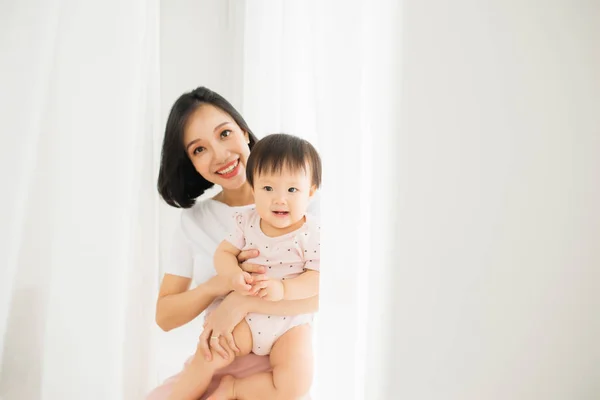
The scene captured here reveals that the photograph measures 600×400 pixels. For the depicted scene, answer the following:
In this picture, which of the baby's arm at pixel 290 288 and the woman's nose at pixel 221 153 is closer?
the baby's arm at pixel 290 288

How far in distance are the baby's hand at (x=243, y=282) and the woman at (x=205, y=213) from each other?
0.16 ft

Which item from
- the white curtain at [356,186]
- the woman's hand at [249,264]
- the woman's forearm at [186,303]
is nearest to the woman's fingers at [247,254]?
the woman's hand at [249,264]

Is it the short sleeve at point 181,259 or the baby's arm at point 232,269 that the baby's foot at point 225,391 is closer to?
the baby's arm at point 232,269

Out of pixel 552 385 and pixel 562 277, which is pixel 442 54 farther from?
pixel 552 385

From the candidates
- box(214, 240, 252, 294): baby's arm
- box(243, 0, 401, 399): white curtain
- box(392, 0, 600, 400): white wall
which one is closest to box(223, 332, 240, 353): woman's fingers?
box(214, 240, 252, 294): baby's arm

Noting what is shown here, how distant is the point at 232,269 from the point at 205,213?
29cm

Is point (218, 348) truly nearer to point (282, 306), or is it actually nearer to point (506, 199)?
point (282, 306)

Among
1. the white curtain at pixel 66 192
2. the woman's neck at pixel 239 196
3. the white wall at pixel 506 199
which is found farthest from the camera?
the woman's neck at pixel 239 196

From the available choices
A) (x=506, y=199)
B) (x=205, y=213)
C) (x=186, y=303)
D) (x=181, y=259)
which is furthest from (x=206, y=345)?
(x=506, y=199)

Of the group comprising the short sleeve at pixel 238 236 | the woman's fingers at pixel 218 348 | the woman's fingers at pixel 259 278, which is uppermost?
the short sleeve at pixel 238 236

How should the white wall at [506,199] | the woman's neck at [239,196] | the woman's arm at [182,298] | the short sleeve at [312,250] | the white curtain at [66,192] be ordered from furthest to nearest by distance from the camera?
the woman's neck at [239,196]
the woman's arm at [182,298]
the short sleeve at [312,250]
the white curtain at [66,192]
the white wall at [506,199]

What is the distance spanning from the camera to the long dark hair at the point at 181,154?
3.64 feet

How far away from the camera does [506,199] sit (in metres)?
0.49

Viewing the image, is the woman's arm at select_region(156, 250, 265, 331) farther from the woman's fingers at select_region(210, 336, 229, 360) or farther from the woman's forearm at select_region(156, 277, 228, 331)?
the woman's fingers at select_region(210, 336, 229, 360)
